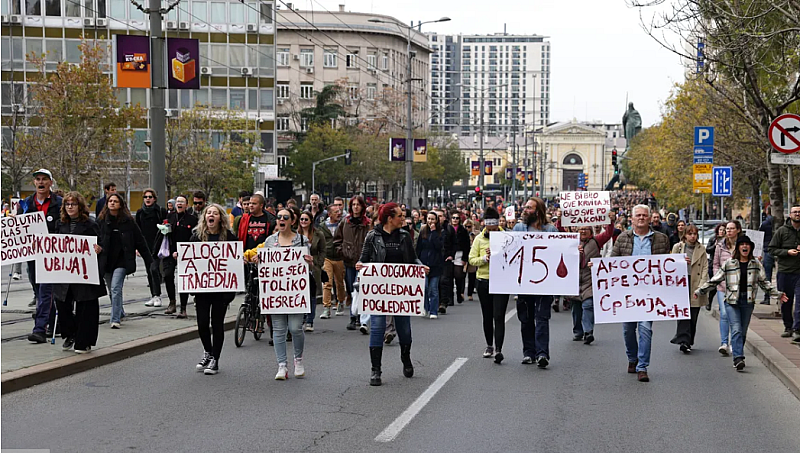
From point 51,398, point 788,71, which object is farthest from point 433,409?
point 788,71

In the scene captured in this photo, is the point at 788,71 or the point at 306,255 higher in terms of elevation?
the point at 788,71

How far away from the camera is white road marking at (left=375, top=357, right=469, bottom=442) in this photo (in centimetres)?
779

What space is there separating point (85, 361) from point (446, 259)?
7515 millimetres

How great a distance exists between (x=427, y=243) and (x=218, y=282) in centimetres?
720

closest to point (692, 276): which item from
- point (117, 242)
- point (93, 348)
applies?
point (117, 242)

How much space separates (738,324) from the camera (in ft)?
→ 38.1

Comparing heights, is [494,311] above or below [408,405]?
above

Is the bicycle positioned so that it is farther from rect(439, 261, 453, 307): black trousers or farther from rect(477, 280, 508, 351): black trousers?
rect(439, 261, 453, 307): black trousers

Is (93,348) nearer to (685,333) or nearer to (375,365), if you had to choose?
(375,365)

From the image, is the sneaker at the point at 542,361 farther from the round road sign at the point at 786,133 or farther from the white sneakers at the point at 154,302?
the white sneakers at the point at 154,302

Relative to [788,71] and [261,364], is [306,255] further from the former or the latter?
[788,71]

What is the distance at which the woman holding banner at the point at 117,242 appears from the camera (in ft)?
41.3

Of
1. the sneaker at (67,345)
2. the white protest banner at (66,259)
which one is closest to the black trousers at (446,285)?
the sneaker at (67,345)

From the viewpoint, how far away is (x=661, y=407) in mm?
9102
